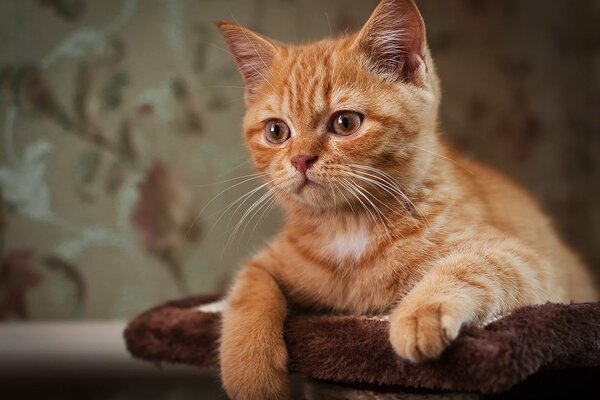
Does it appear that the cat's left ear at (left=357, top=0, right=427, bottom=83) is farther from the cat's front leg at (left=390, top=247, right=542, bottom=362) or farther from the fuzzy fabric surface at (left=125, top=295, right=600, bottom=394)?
the fuzzy fabric surface at (left=125, top=295, right=600, bottom=394)

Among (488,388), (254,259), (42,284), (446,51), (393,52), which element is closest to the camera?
(488,388)

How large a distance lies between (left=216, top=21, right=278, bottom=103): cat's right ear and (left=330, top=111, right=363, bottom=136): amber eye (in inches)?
9.9

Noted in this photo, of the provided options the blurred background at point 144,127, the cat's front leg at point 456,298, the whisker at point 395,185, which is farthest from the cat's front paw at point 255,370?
the blurred background at point 144,127

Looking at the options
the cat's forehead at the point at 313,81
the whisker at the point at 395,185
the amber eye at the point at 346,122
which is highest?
the cat's forehead at the point at 313,81

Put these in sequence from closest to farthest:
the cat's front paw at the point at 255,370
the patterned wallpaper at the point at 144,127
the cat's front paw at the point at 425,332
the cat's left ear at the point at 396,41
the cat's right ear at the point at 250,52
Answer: the cat's front paw at the point at 425,332 < the cat's front paw at the point at 255,370 < the cat's left ear at the point at 396,41 < the cat's right ear at the point at 250,52 < the patterned wallpaper at the point at 144,127

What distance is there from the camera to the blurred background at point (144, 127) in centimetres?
183

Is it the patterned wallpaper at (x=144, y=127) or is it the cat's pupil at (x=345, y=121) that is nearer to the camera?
the cat's pupil at (x=345, y=121)

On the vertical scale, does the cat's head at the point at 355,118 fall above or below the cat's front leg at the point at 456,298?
above

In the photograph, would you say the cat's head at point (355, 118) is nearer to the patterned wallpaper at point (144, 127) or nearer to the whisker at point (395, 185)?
the whisker at point (395, 185)

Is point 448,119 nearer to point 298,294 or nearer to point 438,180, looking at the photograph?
point 438,180

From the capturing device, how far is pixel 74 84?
6.15ft

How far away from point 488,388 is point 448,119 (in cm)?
160

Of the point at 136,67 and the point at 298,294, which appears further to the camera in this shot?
the point at 136,67

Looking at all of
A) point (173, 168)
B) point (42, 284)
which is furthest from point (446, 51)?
point (42, 284)
